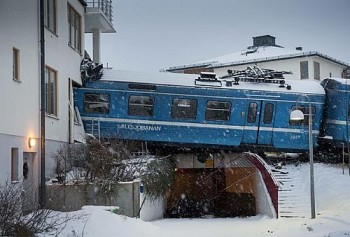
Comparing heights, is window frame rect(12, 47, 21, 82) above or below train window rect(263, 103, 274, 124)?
above

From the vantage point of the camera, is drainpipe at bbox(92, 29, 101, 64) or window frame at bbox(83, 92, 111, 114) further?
drainpipe at bbox(92, 29, 101, 64)

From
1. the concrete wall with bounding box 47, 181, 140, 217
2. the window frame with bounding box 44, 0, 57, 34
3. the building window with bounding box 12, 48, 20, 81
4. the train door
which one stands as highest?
the window frame with bounding box 44, 0, 57, 34

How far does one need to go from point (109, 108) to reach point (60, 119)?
12.0ft

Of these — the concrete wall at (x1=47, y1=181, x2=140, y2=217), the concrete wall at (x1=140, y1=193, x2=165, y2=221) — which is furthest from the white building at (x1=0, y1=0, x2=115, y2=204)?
the concrete wall at (x1=140, y1=193, x2=165, y2=221)

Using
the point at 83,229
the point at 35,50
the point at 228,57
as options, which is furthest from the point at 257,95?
the point at 228,57

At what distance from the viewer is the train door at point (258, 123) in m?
24.8

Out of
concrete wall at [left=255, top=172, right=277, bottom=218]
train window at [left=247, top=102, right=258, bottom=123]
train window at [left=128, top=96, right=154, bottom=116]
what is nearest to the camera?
concrete wall at [left=255, top=172, right=277, bottom=218]

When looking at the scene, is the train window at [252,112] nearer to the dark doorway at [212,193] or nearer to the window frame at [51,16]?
the dark doorway at [212,193]

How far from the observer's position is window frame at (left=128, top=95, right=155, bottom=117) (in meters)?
23.8

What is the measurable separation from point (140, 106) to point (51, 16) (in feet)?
19.1

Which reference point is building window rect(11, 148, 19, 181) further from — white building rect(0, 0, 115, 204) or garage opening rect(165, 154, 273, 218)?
garage opening rect(165, 154, 273, 218)

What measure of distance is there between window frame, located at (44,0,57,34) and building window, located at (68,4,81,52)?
1.98 m

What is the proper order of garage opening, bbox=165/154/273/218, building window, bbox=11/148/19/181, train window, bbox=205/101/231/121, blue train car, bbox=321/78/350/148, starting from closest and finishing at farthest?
building window, bbox=11/148/19/181
train window, bbox=205/101/231/121
garage opening, bbox=165/154/273/218
blue train car, bbox=321/78/350/148

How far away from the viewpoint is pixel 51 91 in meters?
19.5
